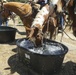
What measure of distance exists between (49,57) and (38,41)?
0.69 m

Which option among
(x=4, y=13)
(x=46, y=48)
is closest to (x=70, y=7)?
(x=46, y=48)

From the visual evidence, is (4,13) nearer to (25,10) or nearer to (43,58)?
(25,10)

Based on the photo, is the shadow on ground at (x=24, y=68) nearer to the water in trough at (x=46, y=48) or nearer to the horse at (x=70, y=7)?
the water in trough at (x=46, y=48)

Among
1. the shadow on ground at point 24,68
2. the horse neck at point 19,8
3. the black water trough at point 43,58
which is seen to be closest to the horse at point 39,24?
the black water trough at point 43,58

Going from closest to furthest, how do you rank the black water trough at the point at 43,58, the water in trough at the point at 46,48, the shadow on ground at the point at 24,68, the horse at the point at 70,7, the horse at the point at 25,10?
the horse at the point at 70,7 → the black water trough at the point at 43,58 → the water in trough at the point at 46,48 → the shadow on ground at the point at 24,68 → the horse at the point at 25,10

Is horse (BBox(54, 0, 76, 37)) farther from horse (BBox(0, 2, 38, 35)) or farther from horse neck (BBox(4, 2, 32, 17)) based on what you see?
horse neck (BBox(4, 2, 32, 17))

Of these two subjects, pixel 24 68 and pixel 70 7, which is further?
pixel 24 68

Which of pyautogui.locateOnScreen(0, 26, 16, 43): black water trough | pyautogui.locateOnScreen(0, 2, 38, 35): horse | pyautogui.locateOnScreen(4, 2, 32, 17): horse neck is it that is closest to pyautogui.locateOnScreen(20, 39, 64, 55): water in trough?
pyautogui.locateOnScreen(0, 2, 38, 35): horse

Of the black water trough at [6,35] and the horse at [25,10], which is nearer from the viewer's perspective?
the horse at [25,10]

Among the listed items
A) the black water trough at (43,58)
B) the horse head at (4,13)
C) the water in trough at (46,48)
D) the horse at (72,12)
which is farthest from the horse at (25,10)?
the horse at (72,12)

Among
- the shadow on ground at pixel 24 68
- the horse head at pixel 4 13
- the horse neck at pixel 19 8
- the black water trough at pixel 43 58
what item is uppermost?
the horse neck at pixel 19 8

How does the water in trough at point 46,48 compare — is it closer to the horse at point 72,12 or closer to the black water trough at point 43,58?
the black water trough at point 43,58

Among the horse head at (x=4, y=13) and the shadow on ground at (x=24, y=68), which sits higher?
the horse head at (x=4, y=13)

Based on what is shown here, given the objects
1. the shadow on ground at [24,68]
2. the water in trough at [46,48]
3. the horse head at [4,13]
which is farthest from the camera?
the horse head at [4,13]
